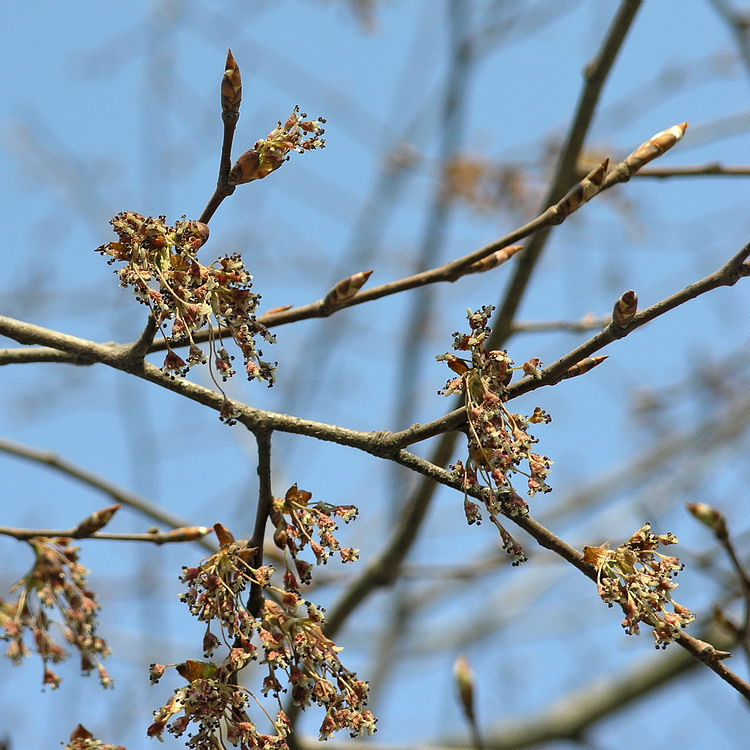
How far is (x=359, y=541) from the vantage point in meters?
7.03

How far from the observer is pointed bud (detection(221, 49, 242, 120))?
1355 mm

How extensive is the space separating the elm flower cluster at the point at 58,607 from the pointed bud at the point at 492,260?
3.10 ft

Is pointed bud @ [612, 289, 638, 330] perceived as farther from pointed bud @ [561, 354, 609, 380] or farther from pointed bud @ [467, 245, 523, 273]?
pointed bud @ [467, 245, 523, 273]

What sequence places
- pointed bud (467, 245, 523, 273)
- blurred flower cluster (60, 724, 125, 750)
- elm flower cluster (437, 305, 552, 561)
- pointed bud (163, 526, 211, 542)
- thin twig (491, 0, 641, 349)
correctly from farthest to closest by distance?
1. thin twig (491, 0, 641, 349)
2. pointed bud (467, 245, 523, 273)
3. pointed bud (163, 526, 211, 542)
4. blurred flower cluster (60, 724, 125, 750)
5. elm flower cluster (437, 305, 552, 561)

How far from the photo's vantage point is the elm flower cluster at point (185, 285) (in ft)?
4.28

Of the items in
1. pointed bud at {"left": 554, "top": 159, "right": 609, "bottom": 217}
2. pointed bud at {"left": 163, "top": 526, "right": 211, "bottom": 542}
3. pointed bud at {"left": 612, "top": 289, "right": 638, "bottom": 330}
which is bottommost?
pointed bud at {"left": 612, "top": 289, "right": 638, "bottom": 330}

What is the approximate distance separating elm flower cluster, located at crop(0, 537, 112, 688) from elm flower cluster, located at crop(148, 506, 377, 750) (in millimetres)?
489

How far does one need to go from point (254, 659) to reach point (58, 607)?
0.68 m

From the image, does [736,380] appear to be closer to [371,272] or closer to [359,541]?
[359,541]

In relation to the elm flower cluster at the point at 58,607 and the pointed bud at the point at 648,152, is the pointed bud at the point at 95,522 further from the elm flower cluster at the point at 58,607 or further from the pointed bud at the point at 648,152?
the pointed bud at the point at 648,152

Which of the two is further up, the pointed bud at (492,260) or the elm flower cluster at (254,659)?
the pointed bud at (492,260)

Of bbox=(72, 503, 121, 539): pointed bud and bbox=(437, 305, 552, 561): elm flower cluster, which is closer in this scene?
bbox=(437, 305, 552, 561): elm flower cluster

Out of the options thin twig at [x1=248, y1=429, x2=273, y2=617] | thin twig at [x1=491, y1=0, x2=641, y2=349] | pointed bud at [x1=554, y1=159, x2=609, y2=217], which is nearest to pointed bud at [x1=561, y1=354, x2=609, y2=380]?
pointed bud at [x1=554, y1=159, x2=609, y2=217]

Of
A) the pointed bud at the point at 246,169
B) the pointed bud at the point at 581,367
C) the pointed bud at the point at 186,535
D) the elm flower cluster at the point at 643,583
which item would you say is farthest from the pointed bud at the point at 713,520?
the pointed bud at the point at 246,169
